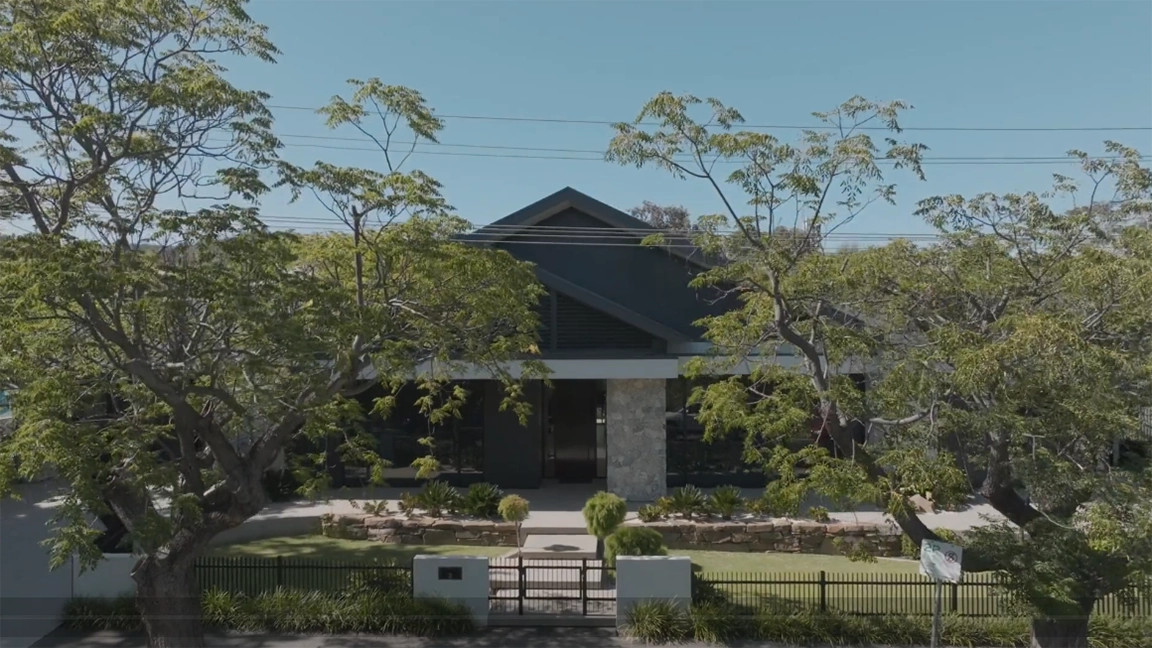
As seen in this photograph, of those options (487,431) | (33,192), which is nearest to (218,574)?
(33,192)

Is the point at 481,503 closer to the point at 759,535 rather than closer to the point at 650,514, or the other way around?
the point at 650,514

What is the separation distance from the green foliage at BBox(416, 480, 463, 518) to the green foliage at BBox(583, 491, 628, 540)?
3.12m

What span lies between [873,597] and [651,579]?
3.24m

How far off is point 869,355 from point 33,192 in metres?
10.3

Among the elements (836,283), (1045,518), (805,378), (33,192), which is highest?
(33,192)

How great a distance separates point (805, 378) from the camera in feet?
33.4

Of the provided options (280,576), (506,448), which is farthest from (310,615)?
(506,448)

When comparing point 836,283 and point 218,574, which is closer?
point 836,283

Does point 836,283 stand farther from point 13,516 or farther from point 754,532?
point 13,516

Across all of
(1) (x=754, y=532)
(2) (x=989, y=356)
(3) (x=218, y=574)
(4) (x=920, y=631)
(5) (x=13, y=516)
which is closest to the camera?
(2) (x=989, y=356)

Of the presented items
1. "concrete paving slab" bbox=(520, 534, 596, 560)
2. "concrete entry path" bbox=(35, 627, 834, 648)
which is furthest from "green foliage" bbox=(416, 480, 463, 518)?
"concrete entry path" bbox=(35, 627, 834, 648)

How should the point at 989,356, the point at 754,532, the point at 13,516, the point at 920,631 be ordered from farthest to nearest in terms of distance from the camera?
the point at 13,516
the point at 754,532
the point at 920,631
the point at 989,356

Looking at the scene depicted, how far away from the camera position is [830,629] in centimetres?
1058

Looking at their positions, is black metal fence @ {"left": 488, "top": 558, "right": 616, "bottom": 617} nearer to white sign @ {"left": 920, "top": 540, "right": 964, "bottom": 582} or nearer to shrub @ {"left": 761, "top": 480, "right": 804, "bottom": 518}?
shrub @ {"left": 761, "top": 480, "right": 804, "bottom": 518}
